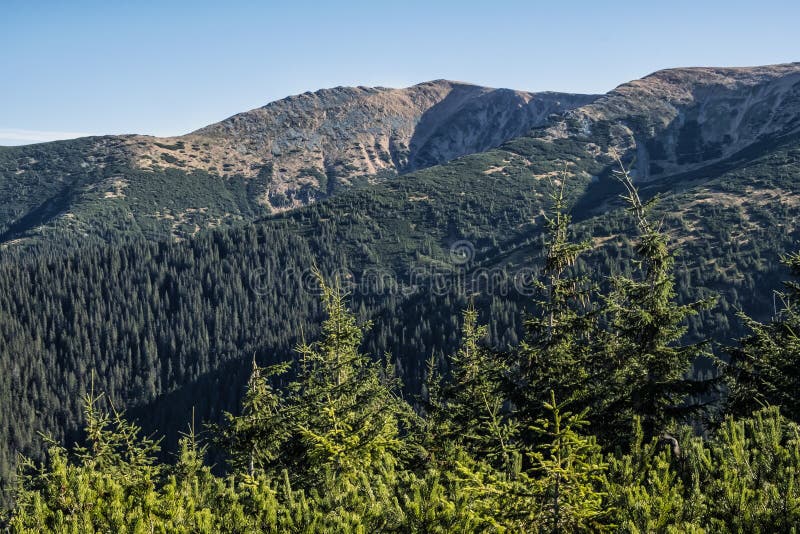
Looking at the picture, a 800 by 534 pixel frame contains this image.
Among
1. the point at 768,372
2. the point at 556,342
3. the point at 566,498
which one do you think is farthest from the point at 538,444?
the point at 768,372

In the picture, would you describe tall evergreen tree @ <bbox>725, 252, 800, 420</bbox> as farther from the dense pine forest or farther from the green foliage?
the green foliage

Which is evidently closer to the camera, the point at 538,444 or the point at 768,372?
the point at 538,444

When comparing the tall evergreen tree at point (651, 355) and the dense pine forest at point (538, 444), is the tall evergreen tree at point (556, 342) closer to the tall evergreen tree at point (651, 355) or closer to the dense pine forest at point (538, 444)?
the dense pine forest at point (538, 444)

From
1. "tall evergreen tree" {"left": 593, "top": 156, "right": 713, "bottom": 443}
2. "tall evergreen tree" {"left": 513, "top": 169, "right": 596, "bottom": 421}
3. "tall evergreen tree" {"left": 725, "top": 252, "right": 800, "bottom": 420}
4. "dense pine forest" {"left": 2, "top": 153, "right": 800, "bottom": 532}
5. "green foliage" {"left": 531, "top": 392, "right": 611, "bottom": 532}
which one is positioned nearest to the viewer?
"green foliage" {"left": 531, "top": 392, "right": 611, "bottom": 532}

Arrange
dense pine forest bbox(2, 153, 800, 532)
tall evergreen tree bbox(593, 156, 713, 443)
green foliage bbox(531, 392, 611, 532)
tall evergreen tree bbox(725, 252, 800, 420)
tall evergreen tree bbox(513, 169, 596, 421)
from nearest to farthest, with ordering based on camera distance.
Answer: green foliage bbox(531, 392, 611, 532) < dense pine forest bbox(2, 153, 800, 532) < tall evergreen tree bbox(593, 156, 713, 443) < tall evergreen tree bbox(725, 252, 800, 420) < tall evergreen tree bbox(513, 169, 596, 421)

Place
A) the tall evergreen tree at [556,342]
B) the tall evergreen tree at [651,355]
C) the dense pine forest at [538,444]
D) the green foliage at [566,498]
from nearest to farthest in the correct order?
the green foliage at [566,498], the dense pine forest at [538,444], the tall evergreen tree at [651,355], the tall evergreen tree at [556,342]

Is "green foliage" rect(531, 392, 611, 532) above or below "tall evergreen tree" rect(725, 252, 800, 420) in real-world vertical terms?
above

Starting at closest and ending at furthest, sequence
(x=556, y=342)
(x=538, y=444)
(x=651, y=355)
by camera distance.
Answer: (x=538, y=444) < (x=651, y=355) < (x=556, y=342)

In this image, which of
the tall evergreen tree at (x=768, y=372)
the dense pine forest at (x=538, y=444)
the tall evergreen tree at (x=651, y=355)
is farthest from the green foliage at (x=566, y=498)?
the tall evergreen tree at (x=768, y=372)

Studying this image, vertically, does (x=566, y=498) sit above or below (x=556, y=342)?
below

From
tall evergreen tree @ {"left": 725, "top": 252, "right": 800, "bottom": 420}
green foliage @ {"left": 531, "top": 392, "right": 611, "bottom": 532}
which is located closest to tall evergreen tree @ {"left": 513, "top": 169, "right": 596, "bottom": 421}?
tall evergreen tree @ {"left": 725, "top": 252, "right": 800, "bottom": 420}

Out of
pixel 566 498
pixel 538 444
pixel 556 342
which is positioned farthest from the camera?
pixel 556 342

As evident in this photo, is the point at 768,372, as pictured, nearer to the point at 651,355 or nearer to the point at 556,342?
the point at 651,355

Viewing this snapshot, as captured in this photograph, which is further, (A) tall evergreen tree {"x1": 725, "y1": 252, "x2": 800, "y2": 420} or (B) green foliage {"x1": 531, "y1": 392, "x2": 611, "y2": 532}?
(A) tall evergreen tree {"x1": 725, "y1": 252, "x2": 800, "y2": 420}
